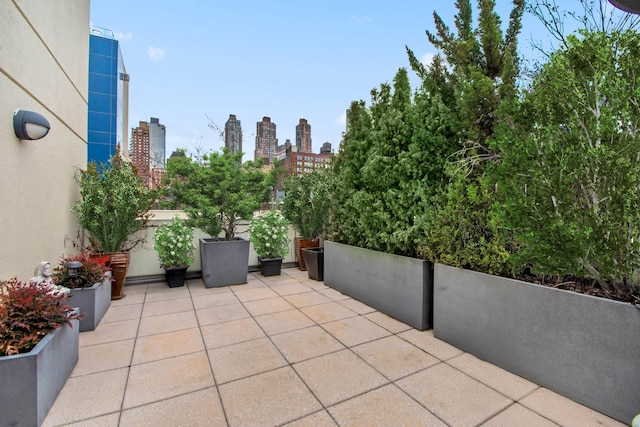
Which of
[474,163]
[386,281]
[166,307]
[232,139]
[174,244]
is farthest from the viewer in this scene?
[232,139]

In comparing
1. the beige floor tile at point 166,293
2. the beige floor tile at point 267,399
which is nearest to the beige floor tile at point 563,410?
the beige floor tile at point 267,399

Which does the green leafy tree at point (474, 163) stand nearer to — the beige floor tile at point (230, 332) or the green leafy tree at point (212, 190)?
the beige floor tile at point (230, 332)

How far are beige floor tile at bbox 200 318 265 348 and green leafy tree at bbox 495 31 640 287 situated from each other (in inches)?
93.1

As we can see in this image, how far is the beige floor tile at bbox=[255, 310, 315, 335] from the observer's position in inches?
114

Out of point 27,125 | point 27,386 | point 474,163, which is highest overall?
point 27,125

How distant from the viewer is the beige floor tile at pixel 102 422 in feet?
5.24

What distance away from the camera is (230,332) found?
9.31 ft

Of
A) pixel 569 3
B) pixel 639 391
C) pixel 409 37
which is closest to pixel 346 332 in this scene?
pixel 639 391

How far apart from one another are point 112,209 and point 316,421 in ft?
12.3

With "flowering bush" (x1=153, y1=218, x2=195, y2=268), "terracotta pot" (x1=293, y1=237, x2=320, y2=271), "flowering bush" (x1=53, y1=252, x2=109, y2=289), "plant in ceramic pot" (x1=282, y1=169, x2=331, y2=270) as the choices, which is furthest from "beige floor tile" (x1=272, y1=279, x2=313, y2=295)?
"flowering bush" (x1=53, y1=252, x2=109, y2=289)

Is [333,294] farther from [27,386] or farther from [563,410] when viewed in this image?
[27,386]

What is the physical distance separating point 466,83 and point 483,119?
379 mm

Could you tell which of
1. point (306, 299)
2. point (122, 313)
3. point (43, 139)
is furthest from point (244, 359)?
point (43, 139)

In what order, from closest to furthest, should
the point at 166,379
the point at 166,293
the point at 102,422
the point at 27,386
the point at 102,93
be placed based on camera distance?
the point at 27,386 → the point at 102,422 → the point at 166,379 → the point at 166,293 → the point at 102,93
